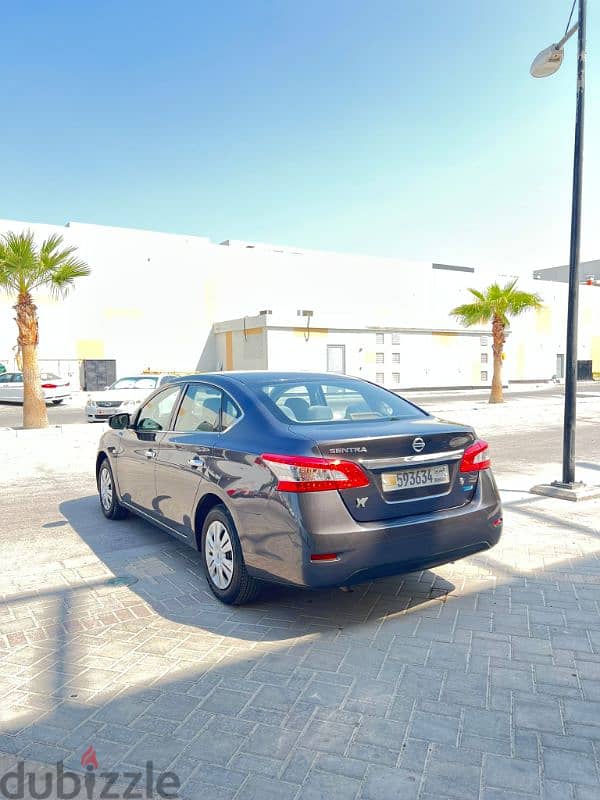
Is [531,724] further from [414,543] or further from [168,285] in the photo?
[168,285]

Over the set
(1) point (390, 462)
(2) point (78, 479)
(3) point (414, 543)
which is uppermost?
(1) point (390, 462)

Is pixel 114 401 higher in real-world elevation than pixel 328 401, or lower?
lower

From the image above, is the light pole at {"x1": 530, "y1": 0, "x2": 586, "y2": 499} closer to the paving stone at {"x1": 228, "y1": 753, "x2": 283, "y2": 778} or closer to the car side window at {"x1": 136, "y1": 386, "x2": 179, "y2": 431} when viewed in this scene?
the car side window at {"x1": 136, "y1": 386, "x2": 179, "y2": 431}

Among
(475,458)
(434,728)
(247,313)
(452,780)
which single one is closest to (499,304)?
(475,458)

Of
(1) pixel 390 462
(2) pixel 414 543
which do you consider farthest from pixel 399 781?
(1) pixel 390 462

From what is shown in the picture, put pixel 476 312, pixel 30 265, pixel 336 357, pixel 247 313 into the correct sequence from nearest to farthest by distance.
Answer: pixel 30 265
pixel 476 312
pixel 336 357
pixel 247 313

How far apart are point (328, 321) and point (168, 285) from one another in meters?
10.4

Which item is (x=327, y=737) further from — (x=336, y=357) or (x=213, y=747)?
(x=336, y=357)

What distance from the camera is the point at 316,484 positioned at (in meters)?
3.48

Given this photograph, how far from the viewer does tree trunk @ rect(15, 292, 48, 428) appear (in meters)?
14.7

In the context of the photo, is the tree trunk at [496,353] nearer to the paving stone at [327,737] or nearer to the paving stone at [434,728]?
the paving stone at [434,728]

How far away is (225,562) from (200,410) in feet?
4.09

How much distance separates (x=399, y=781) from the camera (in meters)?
2.40

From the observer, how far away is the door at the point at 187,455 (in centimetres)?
439
